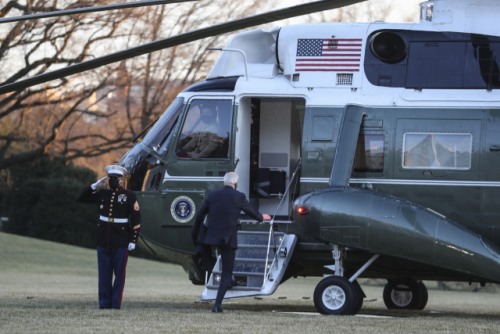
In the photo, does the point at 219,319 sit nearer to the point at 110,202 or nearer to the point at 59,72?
the point at 110,202

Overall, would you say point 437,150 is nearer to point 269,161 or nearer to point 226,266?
point 269,161

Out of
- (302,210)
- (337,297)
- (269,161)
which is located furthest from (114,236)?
(337,297)

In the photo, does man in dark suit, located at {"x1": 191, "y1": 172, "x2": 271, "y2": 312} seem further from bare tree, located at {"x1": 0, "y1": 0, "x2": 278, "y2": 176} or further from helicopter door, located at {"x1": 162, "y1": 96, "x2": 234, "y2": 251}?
bare tree, located at {"x1": 0, "y1": 0, "x2": 278, "y2": 176}

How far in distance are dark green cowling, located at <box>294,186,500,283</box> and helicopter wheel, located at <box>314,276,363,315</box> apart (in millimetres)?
506

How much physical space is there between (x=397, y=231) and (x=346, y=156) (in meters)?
1.22

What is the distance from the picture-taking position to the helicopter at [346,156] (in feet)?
27.9

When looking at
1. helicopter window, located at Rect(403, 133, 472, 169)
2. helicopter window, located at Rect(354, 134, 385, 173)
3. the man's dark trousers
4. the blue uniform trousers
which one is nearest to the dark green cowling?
helicopter window, located at Rect(354, 134, 385, 173)

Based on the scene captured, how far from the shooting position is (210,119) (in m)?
9.79

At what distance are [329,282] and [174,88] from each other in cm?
1705

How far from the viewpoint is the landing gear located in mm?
11312

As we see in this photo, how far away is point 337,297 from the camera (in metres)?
8.63

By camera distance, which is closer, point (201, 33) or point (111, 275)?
point (201, 33)

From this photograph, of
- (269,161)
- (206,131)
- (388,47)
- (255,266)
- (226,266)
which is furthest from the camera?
(269,161)

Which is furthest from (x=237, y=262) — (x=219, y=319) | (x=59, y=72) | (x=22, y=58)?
(x=22, y=58)
